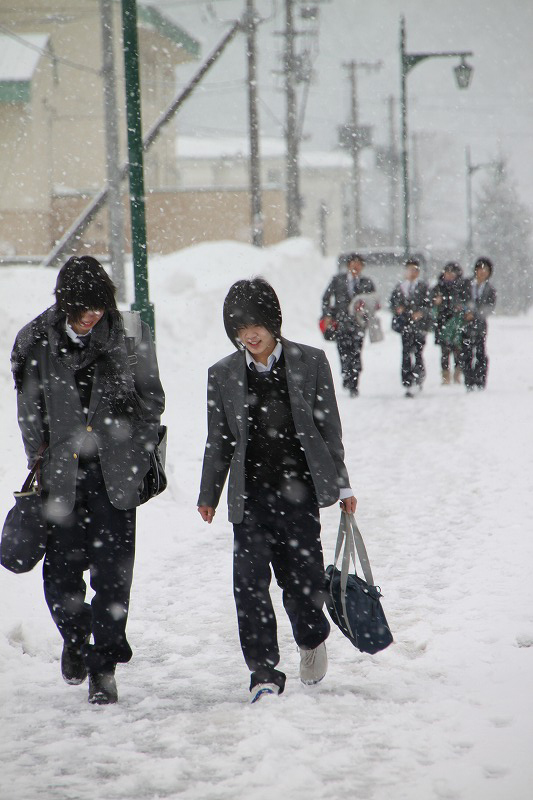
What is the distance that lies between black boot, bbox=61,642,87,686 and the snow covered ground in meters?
0.05

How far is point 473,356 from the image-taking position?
14602mm

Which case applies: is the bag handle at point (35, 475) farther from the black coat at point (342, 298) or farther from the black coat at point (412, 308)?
the black coat at point (412, 308)

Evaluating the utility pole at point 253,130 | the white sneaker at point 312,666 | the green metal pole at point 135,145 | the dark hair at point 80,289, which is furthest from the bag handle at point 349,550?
the utility pole at point 253,130

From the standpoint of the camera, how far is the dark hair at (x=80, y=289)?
4055 millimetres

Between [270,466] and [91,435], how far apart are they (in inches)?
29.6

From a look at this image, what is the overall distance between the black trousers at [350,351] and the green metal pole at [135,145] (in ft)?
20.0

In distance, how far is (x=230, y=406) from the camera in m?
4.28

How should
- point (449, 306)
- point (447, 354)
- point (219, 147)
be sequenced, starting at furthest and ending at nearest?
point (219, 147), point (447, 354), point (449, 306)

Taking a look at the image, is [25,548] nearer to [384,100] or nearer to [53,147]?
[53,147]

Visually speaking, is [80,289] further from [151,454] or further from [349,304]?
[349,304]

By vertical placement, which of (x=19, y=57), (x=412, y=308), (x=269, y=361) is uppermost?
(x=19, y=57)

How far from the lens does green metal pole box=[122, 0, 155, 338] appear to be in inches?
310

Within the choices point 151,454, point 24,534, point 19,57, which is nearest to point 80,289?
point 151,454

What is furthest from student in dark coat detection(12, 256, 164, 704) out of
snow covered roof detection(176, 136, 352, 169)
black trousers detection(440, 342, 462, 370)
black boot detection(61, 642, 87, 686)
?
snow covered roof detection(176, 136, 352, 169)
